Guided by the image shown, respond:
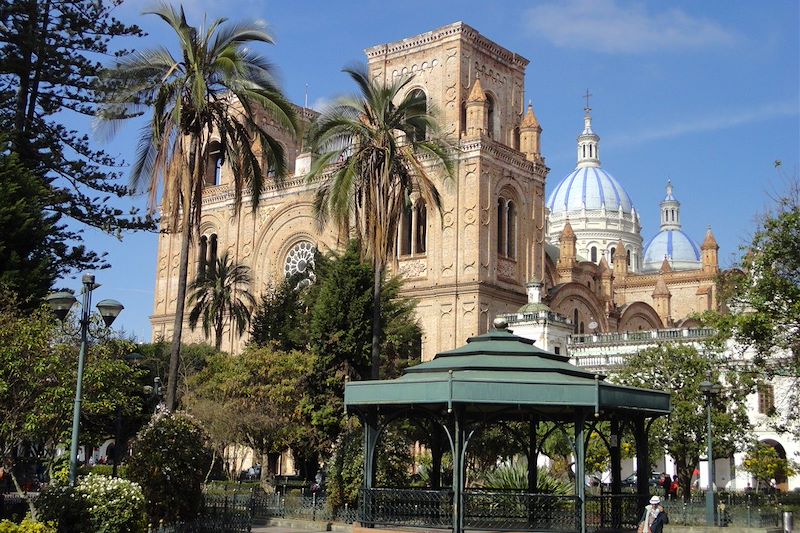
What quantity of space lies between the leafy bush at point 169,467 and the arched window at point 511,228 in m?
31.2

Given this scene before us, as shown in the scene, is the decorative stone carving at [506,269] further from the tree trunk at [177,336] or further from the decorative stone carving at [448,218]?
the tree trunk at [177,336]

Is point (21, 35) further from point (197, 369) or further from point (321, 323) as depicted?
point (197, 369)

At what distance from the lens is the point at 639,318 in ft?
195

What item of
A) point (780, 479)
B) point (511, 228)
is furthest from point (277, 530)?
point (511, 228)

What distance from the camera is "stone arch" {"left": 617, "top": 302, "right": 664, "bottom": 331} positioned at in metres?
57.8

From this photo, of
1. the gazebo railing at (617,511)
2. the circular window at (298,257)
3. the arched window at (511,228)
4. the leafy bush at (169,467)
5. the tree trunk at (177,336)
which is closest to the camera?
the gazebo railing at (617,511)

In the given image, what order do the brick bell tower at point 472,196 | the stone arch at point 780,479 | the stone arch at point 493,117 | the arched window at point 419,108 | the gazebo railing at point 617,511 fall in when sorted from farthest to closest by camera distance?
the stone arch at point 493,117 < the brick bell tower at point 472,196 < the stone arch at point 780,479 < the arched window at point 419,108 < the gazebo railing at point 617,511

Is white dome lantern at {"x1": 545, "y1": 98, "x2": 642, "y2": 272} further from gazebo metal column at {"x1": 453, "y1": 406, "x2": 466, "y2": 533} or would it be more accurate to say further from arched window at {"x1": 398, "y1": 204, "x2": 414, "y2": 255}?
gazebo metal column at {"x1": 453, "y1": 406, "x2": 466, "y2": 533}

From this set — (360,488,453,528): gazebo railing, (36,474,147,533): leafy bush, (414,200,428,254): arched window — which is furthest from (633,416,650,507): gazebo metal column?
(414,200,428,254): arched window

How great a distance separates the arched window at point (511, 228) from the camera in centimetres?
4744

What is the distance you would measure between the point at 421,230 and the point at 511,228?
13.8 ft

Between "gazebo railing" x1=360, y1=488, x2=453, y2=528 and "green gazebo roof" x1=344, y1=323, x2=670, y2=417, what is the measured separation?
1237 mm

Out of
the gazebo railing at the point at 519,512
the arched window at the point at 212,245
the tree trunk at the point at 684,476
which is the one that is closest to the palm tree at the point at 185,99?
the gazebo railing at the point at 519,512

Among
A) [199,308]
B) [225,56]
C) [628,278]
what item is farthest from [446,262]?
[628,278]
